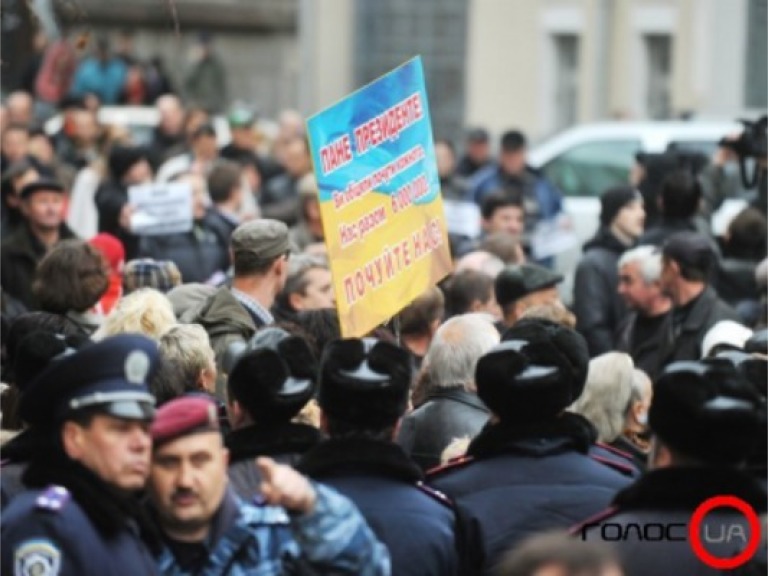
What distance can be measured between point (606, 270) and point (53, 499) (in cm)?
786

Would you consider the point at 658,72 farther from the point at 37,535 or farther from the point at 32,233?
the point at 37,535

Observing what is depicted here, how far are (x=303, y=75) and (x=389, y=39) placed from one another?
1272mm

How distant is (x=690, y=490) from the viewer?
6312 mm

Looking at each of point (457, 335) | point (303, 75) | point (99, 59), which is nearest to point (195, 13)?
point (303, 75)

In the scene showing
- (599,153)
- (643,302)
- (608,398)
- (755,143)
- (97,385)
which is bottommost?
(599,153)

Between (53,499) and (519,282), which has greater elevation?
(53,499)

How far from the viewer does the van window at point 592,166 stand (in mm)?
20750

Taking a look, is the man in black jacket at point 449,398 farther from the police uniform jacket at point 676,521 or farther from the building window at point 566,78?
the building window at point 566,78

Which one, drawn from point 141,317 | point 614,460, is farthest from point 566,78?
point 614,460

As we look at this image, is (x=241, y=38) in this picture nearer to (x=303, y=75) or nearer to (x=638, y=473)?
(x=303, y=75)

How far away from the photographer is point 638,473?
736 cm

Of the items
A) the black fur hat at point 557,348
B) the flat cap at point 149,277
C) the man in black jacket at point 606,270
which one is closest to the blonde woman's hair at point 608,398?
the black fur hat at point 557,348

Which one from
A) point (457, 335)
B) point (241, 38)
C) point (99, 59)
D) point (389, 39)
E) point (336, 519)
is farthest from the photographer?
point (241, 38)

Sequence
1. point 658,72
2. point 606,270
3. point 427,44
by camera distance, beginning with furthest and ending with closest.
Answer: point 427,44 < point 658,72 < point 606,270
